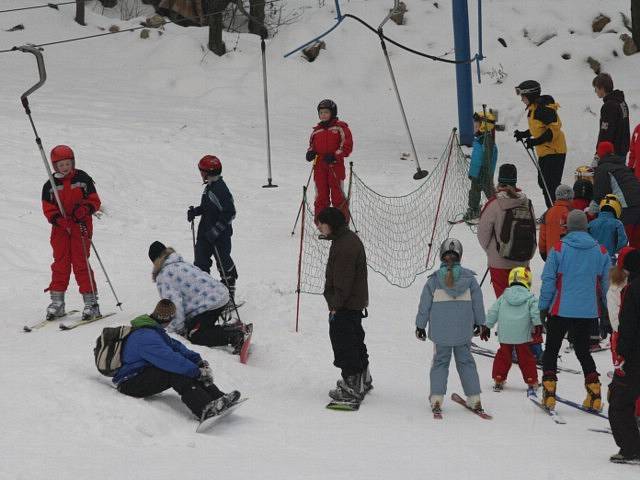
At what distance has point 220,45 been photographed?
21.3 metres

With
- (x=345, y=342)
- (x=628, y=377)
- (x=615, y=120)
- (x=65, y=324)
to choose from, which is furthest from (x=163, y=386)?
(x=615, y=120)

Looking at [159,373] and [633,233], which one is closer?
[159,373]

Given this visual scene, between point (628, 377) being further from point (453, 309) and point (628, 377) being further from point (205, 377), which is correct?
point (205, 377)

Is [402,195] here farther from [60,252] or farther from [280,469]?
[280,469]

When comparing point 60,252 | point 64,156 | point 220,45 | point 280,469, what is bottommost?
point 280,469

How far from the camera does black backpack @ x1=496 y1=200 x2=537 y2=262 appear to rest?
9219 mm

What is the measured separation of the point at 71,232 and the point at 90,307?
2.42 feet

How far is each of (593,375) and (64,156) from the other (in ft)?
16.8

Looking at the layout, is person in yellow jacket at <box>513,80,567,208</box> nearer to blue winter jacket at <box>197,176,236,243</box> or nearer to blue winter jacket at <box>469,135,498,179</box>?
blue winter jacket at <box>469,135,498,179</box>

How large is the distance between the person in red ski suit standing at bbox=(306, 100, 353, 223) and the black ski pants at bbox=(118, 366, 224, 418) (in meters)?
5.47

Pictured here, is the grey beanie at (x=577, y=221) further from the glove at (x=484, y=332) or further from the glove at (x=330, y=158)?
the glove at (x=330, y=158)

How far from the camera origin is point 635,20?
19.1 meters

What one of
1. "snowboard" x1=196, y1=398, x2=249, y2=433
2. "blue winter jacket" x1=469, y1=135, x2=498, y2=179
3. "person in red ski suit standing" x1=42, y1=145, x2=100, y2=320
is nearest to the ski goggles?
"blue winter jacket" x1=469, y1=135, x2=498, y2=179

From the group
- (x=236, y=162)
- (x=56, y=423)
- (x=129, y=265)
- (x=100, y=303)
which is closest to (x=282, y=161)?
(x=236, y=162)
